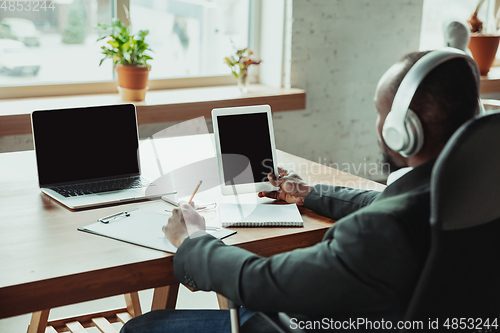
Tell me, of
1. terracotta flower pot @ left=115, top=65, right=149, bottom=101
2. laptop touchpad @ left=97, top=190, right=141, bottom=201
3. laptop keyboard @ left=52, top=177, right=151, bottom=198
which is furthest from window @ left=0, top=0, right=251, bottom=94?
laptop touchpad @ left=97, top=190, right=141, bottom=201

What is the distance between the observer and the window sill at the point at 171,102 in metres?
2.70

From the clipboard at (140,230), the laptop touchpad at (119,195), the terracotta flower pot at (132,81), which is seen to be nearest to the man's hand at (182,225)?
the clipboard at (140,230)

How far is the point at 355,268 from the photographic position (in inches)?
32.5

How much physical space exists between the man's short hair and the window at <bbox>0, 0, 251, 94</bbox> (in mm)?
2687

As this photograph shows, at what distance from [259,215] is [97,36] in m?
2.23

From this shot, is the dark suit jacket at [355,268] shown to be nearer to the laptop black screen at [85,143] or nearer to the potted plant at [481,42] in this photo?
the laptop black screen at [85,143]

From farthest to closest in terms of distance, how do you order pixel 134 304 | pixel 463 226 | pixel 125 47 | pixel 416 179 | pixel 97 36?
pixel 97 36 → pixel 125 47 → pixel 134 304 → pixel 416 179 → pixel 463 226

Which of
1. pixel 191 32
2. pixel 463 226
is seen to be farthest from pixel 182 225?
pixel 191 32

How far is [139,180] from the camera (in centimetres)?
167

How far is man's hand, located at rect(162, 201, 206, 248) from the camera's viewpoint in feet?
3.88

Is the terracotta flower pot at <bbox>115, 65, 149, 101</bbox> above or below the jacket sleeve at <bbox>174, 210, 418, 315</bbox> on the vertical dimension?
above

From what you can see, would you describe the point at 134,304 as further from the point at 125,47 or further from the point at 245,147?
the point at 125,47

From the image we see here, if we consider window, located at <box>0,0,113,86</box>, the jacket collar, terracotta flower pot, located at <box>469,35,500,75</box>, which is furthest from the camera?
terracotta flower pot, located at <box>469,35,500,75</box>

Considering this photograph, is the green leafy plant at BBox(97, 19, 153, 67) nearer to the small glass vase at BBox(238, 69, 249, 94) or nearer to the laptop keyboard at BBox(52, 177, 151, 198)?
the small glass vase at BBox(238, 69, 249, 94)
